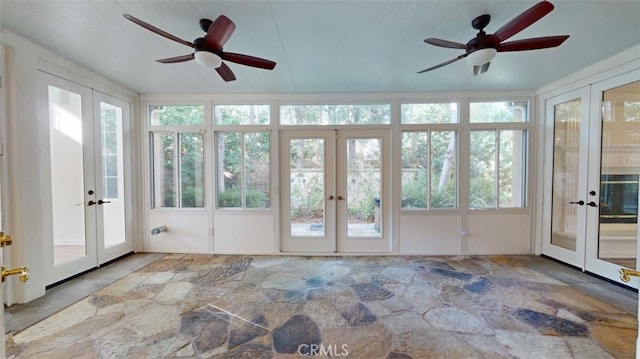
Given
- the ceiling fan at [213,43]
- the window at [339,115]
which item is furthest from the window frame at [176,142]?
the ceiling fan at [213,43]

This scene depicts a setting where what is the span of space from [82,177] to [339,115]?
3584 mm

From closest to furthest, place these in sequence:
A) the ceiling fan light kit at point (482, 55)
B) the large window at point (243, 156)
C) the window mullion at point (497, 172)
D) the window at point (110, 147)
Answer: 1. the ceiling fan light kit at point (482, 55)
2. the window at point (110, 147)
3. the window mullion at point (497, 172)
4. the large window at point (243, 156)

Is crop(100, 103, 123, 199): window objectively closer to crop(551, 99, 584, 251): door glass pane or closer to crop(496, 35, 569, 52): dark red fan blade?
crop(496, 35, 569, 52): dark red fan blade

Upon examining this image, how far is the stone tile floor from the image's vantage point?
2111 mm

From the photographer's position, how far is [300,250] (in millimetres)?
4266

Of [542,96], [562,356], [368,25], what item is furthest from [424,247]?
[368,25]

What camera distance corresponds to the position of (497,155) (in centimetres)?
416

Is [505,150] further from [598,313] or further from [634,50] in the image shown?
[598,313]

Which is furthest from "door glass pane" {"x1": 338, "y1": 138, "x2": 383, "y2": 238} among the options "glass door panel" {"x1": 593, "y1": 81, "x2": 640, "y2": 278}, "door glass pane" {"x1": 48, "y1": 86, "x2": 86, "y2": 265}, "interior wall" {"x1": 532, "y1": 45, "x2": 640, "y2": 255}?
"door glass pane" {"x1": 48, "y1": 86, "x2": 86, "y2": 265}

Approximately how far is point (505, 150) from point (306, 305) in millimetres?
3811

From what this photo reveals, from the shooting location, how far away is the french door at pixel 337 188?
4.19 m

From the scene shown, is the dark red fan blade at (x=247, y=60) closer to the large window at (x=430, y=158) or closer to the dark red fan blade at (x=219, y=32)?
the dark red fan blade at (x=219, y=32)

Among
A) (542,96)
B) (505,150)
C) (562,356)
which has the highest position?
(542,96)

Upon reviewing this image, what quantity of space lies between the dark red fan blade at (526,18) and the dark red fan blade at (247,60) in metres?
1.97
